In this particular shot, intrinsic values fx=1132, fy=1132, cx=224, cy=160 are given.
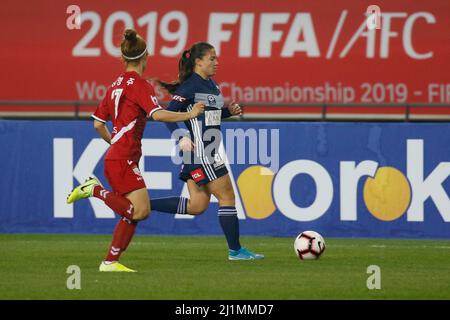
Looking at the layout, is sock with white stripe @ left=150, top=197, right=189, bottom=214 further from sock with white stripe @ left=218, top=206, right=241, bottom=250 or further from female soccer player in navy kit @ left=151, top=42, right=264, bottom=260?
sock with white stripe @ left=218, top=206, right=241, bottom=250

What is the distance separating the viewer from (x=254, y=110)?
16141 mm

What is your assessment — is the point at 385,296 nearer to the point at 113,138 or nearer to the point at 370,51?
the point at 113,138

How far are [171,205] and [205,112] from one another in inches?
38.9

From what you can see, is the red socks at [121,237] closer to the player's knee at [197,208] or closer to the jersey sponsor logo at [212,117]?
the player's knee at [197,208]

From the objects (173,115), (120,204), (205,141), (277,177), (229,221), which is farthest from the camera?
(277,177)

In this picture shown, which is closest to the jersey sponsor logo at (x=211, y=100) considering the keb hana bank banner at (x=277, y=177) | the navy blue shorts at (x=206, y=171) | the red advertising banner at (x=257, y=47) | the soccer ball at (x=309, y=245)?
the navy blue shorts at (x=206, y=171)

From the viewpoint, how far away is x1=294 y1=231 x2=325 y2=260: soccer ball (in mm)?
10422

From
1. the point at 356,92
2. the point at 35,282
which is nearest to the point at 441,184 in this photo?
the point at 356,92

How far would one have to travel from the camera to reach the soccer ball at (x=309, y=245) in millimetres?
10422

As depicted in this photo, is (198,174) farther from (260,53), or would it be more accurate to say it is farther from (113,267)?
(260,53)

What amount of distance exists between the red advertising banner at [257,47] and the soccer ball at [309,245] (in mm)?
5680

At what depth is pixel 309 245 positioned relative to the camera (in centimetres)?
1042

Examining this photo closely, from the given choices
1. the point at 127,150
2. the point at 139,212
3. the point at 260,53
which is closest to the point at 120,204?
the point at 139,212

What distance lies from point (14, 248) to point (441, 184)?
4907 millimetres
